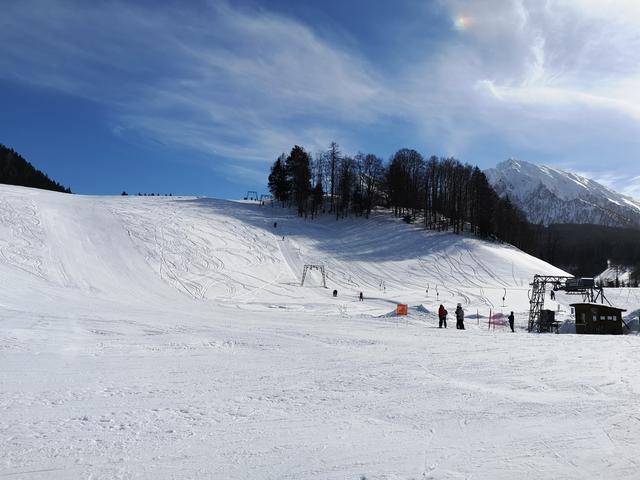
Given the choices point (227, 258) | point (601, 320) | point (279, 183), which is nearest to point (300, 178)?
point (279, 183)

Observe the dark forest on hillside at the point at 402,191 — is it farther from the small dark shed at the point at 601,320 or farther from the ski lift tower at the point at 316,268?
the small dark shed at the point at 601,320

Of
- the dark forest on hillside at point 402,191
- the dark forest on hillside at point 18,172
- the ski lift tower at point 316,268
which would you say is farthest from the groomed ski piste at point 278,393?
the dark forest on hillside at point 18,172

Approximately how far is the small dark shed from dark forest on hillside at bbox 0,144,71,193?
102 meters

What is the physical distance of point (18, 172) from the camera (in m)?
93.4

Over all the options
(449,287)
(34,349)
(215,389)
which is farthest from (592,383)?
(449,287)

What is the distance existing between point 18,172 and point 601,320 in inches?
4253

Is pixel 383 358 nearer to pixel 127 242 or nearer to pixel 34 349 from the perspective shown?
pixel 34 349

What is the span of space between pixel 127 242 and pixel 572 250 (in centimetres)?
13257

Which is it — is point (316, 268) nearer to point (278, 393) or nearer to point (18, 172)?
point (278, 393)

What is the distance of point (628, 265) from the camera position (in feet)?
427

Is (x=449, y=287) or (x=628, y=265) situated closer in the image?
(x=449, y=287)

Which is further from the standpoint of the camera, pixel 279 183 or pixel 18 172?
pixel 18 172

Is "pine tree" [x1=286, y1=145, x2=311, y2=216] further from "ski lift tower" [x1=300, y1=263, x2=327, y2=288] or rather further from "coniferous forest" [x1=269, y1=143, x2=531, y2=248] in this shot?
"ski lift tower" [x1=300, y1=263, x2=327, y2=288]

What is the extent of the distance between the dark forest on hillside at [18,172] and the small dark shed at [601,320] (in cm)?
10231
